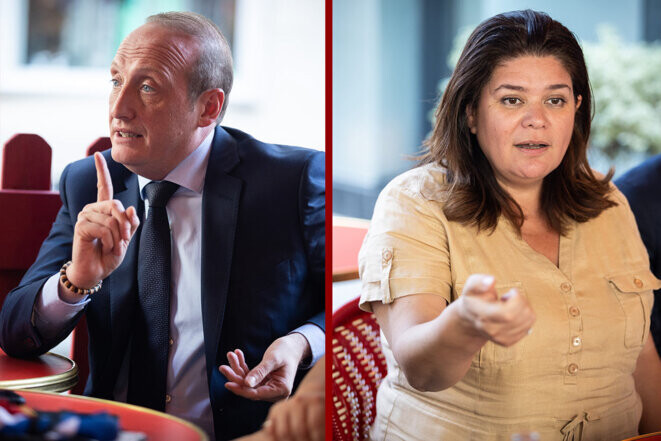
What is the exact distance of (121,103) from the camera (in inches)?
41.1

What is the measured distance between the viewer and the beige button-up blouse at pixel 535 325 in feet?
4.16

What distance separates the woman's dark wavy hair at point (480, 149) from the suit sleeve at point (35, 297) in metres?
0.66

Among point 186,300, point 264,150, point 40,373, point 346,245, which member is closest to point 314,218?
point 264,150

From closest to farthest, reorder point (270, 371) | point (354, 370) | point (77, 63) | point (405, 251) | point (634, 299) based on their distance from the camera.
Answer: point (77, 63) → point (270, 371) → point (405, 251) → point (634, 299) → point (354, 370)

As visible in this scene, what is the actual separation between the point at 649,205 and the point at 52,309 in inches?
53.3

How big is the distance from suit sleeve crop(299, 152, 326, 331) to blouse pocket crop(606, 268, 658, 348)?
592mm

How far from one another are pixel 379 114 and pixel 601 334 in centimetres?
244

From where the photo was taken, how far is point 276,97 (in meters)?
1.14

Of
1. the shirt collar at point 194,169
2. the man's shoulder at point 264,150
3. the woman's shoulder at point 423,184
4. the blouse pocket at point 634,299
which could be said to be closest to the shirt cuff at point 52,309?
the shirt collar at point 194,169

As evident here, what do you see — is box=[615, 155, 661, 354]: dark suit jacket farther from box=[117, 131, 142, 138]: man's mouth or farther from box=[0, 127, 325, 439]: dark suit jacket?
box=[117, 131, 142, 138]: man's mouth

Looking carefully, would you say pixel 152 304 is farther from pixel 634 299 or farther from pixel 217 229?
pixel 634 299

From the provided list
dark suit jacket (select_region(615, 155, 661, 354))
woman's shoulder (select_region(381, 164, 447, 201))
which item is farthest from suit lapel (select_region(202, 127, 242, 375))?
dark suit jacket (select_region(615, 155, 661, 354))

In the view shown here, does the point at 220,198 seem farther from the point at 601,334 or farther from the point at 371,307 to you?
the point at 601,334

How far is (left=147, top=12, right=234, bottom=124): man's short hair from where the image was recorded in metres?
1.06
